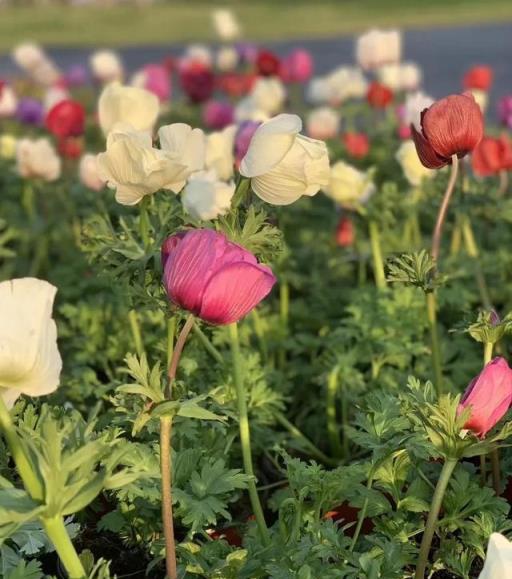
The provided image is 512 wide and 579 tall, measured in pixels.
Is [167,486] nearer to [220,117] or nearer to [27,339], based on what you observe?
[27,339]

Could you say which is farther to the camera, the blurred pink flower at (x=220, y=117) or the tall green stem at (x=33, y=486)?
the blurred pink flower at (x=220, y=117)

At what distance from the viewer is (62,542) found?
45.6 inches

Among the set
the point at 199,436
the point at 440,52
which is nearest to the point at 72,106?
the point at 199,436

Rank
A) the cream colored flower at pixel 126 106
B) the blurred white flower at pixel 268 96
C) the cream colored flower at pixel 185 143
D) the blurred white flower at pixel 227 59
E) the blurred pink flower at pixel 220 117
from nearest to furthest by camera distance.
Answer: the cream colored flower at pixel 185 143 → the cream colored flower at pixel 126 106 → the blurred white flower at pixel 268 96 → the blurred pink flower at pixel 220 117 → the blurred white flower at pixel 227 59

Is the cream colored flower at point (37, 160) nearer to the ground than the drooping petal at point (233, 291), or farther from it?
nearer to the ground

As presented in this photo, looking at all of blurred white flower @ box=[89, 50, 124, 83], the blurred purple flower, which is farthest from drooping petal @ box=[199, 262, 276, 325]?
blurred white flower @ box=[89, 50, 124, 83]

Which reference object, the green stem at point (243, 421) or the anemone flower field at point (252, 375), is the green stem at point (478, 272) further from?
the green stem at point (243, 421)

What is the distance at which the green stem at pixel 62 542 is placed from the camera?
3.75 feet

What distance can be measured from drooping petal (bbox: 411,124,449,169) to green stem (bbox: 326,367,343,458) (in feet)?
2.48

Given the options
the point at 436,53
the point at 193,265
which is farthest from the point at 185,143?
the point at 436,53

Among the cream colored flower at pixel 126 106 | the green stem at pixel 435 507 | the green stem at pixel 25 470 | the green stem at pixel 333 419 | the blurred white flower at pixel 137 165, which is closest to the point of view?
the green stem at pixel 25 470

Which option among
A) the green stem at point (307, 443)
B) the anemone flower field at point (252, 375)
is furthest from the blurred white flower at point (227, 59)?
the green stem at point (307, 443)

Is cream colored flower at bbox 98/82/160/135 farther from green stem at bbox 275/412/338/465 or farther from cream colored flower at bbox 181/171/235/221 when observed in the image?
green stem at bbox 275/412/338/465

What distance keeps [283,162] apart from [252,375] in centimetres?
74
